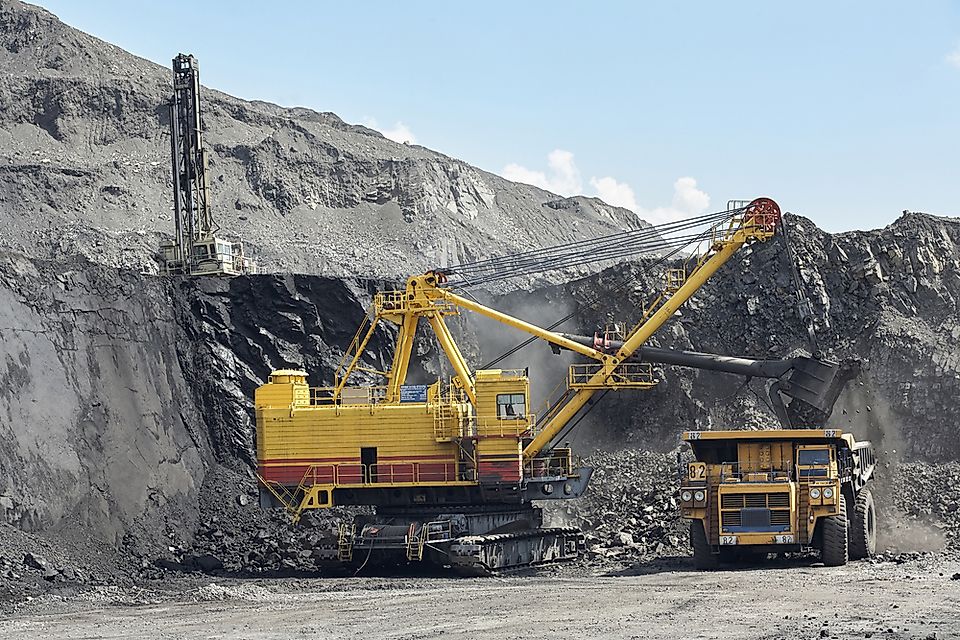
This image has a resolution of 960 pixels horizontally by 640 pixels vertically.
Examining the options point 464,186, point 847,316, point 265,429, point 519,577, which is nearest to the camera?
point 519,577

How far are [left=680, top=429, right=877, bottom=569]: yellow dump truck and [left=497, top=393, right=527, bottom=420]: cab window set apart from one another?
4.22 metres

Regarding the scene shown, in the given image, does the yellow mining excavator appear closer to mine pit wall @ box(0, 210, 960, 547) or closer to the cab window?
the cab window

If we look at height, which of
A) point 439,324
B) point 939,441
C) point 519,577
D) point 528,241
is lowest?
point 519,577

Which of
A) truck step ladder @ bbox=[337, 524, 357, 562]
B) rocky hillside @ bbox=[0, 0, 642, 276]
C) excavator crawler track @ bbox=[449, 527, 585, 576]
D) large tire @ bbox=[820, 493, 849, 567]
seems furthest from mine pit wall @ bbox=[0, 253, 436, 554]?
rocky hillside @ bbox=[0, 0, 642, 276]

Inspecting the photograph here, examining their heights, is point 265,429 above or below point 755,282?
below

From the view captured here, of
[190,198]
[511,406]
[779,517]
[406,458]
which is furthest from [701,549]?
[190,198]

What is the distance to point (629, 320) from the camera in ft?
150

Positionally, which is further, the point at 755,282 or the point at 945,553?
the point at 755,282

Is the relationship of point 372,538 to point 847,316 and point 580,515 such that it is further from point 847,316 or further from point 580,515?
point 847,316

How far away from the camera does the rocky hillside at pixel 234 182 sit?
6519 cm

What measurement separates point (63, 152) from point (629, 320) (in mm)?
38102

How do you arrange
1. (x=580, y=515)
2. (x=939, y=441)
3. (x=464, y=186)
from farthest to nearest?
(x=464, y=186) → (x=939, y=441) → (x=580, y=515)

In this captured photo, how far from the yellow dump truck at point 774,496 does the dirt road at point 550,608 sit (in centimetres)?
65

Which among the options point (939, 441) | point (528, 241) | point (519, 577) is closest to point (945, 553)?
point (519, 577)
